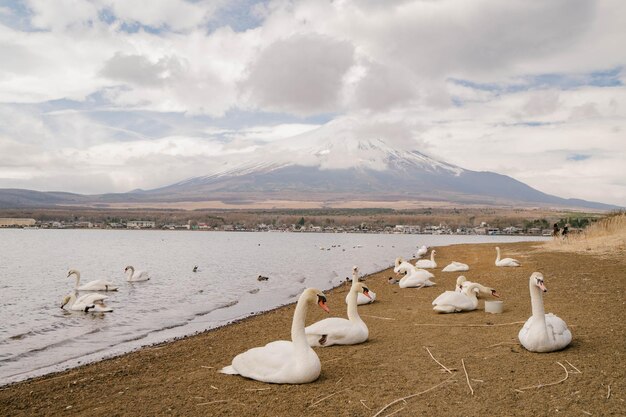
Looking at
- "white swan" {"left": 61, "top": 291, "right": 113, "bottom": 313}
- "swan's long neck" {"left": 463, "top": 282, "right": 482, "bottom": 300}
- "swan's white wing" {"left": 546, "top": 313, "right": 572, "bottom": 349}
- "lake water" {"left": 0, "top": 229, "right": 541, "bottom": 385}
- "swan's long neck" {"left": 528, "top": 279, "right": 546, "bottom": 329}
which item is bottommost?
"lake water" {"left": 0, "top": 229, "right": 541, "bottom": 385}

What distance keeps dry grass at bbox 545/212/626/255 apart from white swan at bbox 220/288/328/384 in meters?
21.8

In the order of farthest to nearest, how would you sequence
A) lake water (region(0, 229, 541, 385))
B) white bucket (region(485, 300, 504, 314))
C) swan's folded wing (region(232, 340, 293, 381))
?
lake water (region(0, 229, 541, 385)), white bucket (region(485, 300, 504, 314)), swan's folded wing (region(232, 340, 293, 381))

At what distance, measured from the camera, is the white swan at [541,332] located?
9242 mm

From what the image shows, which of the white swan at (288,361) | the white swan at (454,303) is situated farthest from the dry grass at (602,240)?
the white swan at (288,361)

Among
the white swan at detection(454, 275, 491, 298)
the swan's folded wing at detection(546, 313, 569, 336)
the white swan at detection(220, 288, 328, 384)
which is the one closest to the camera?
the white swan at detection(220, 288, 328, 384)

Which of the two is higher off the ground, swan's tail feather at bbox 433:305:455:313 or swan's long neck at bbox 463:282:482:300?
swan's long neck at bbox 463:282:482:300

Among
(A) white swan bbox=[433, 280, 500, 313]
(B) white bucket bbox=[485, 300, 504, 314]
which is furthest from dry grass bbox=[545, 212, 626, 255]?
(B) white bucket bbox=[485, 300, 504, 314]

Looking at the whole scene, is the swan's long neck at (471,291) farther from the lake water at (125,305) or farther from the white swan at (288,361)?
the lake water at (125,305)

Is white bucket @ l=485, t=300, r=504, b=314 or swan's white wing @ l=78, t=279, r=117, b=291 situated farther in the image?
swan's white wing @ l=78, t=279, r=117, b=291

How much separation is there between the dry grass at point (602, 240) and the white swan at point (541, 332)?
1845 centimetres

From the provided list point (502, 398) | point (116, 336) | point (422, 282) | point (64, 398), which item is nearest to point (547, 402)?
point (502, 398)

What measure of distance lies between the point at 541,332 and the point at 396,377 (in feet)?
9.22

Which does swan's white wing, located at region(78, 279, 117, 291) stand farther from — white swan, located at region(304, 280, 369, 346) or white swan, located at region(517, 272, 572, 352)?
white swan, located at region(517, 272, 572, 352)

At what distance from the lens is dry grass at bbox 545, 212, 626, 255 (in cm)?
2716
